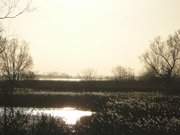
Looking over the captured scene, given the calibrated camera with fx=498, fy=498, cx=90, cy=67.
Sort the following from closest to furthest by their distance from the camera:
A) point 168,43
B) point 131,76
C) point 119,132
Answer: point 119,132 → point 168,43 → point 131,76

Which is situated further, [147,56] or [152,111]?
[147,56]

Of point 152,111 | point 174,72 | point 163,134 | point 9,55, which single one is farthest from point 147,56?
point 163,134

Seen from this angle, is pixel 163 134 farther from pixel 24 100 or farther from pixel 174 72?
pixel 174 72

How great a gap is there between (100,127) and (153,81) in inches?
3007

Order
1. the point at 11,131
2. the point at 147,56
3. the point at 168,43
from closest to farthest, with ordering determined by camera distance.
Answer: the point at 11,131
the point at 168,43
the point at 147,56

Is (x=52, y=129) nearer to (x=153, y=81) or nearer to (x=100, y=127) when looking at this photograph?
(x=100, y=127)

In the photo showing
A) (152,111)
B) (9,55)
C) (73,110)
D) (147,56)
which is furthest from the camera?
(147,56)

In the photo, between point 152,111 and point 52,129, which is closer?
point 52,129

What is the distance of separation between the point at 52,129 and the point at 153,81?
7745cm

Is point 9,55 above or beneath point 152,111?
above

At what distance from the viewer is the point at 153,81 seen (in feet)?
318

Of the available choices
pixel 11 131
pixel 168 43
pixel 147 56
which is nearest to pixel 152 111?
pixel 11 131

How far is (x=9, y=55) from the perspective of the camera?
2454 inches

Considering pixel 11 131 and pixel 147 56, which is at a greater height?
pixel 147 56
